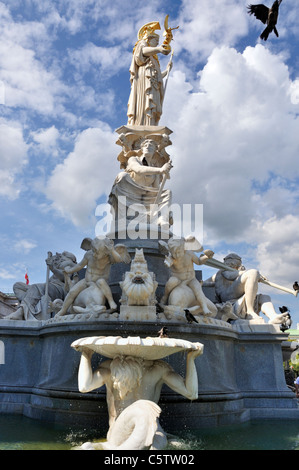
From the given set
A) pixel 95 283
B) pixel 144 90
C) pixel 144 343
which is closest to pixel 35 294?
pixel 95 283

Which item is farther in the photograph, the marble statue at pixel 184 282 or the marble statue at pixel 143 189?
the marble statue at pixel 143 189

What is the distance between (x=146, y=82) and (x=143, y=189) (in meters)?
4.16

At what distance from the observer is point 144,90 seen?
1273cm

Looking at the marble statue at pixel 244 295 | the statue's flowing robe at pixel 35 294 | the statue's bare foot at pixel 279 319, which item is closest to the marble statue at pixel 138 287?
the marble statue at pixel 244 295

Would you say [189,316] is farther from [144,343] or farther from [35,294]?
[35,294]

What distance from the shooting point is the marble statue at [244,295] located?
8445 millimetres

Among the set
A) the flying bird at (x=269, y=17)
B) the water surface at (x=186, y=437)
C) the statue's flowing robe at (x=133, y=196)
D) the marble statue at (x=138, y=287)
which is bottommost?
the water surface at (x=186, y=437)

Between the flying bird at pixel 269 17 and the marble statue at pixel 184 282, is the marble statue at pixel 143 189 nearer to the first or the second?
the marble statue at pixel 184 282

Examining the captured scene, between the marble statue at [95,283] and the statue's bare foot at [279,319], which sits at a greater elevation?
the marble statue at [95,283]

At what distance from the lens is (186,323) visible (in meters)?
6.34

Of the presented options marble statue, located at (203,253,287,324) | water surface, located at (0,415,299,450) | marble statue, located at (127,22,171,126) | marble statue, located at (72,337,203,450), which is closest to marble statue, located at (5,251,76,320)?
water surface, located at (0,415,299,450)

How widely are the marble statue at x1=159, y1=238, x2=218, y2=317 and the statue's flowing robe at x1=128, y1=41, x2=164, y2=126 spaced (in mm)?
6234

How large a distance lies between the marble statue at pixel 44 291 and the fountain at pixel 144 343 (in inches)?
1.0
